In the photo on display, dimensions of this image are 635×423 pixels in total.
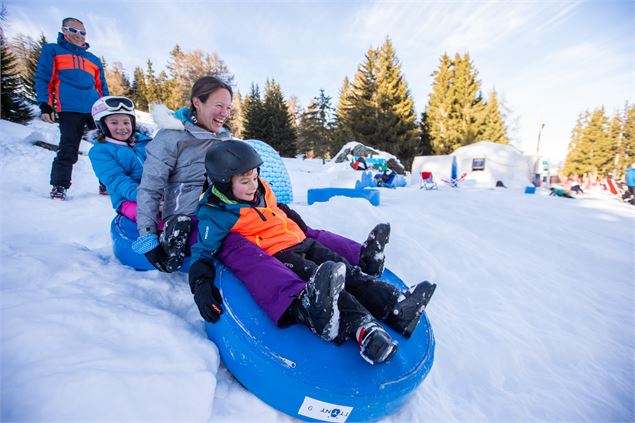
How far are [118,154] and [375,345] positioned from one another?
7.84 feet

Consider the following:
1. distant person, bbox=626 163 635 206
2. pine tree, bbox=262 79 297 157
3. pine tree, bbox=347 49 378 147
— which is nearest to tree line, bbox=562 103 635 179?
pine tree, bbox=347 49 378 147

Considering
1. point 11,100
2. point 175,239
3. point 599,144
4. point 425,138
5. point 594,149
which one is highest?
point 599,144

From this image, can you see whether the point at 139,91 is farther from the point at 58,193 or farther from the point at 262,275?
the point at 262,275

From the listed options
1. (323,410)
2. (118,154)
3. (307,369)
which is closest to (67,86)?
(118,154)

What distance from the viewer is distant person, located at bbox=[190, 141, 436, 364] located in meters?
1.20

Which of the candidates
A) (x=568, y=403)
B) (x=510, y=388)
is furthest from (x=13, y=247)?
(x=568, y=403)

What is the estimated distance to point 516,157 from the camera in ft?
49.9

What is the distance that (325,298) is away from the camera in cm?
118

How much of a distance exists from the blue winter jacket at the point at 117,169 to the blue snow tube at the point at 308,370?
4.79 feet

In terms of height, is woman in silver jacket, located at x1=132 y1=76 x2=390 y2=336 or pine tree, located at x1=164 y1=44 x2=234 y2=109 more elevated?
pine tree, located at x1=164 y1=44 x2=234 y2=109

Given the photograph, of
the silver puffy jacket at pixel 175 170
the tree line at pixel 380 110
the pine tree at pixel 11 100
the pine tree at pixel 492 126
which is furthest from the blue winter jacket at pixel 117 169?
the pine tree at pixel 492 126

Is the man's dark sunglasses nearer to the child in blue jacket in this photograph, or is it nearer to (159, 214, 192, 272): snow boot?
the child in blue jacket

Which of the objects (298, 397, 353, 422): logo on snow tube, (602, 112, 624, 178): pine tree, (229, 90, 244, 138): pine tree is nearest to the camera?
(298, 397, 353, 422): logo on snow tube

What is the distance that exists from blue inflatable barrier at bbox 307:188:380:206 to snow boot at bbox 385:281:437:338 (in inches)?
141
